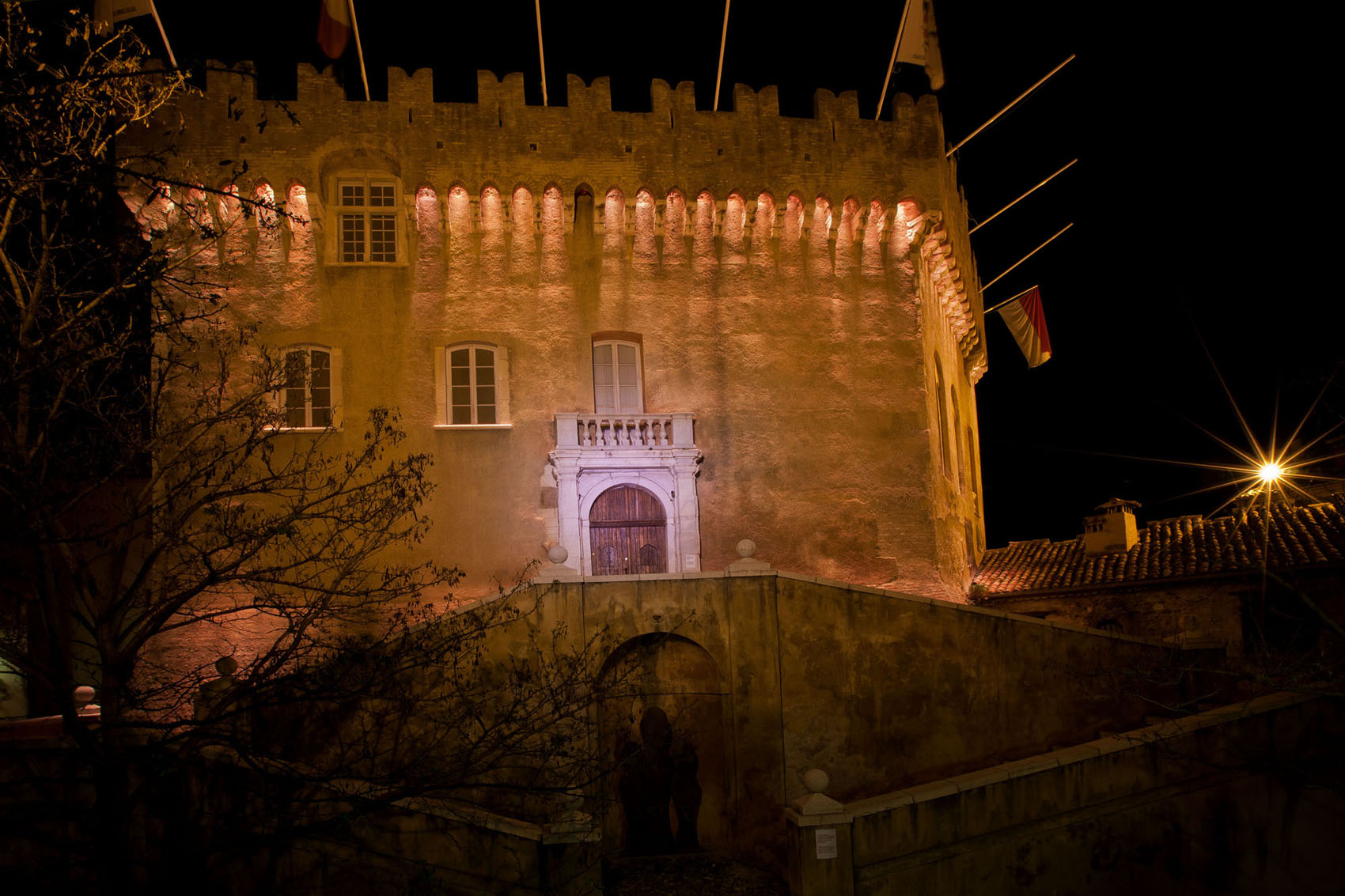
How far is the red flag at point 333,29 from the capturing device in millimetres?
21141

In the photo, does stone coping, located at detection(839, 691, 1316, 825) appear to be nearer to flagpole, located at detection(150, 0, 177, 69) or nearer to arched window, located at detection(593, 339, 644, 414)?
arched window, located at detection(593, 339, 644, 414)

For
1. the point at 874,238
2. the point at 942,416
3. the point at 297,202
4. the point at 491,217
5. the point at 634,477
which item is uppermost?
the point at 297,202

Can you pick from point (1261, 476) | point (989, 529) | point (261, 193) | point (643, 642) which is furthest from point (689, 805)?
point (989, 529)

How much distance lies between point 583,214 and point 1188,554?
15.4 metres

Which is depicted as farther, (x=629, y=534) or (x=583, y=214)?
(x=583, y=214)

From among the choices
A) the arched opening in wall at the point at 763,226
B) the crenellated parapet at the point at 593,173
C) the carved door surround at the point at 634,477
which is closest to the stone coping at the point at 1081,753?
the carved door surround at the point at 634,477

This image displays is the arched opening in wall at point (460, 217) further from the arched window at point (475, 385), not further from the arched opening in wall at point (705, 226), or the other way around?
the arched opening in wall at point (705, 226)

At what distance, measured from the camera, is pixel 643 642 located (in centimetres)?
1742

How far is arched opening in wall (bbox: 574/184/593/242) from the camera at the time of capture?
23.1 metres

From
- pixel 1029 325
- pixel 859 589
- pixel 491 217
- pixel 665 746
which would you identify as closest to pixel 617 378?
pixel 491 217

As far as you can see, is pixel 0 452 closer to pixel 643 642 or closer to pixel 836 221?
pixel 643 642

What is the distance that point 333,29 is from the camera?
2116 cm

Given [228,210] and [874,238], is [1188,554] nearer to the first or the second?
[874,238]

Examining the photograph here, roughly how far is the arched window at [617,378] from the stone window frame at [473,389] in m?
1.86
